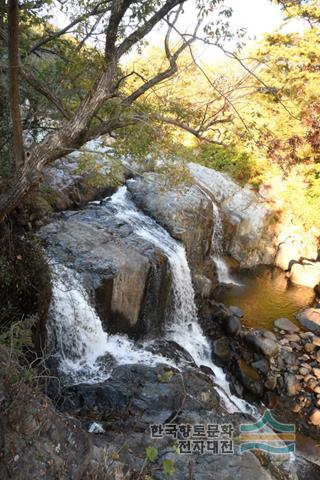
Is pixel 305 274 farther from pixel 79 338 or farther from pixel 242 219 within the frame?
pixel 79 338

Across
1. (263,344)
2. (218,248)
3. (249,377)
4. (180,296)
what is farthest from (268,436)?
(218,248)

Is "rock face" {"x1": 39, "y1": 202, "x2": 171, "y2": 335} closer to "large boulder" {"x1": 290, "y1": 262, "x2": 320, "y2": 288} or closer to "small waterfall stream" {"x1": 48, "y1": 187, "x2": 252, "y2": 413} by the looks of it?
"small waterfall stream" {"x1": 48, "y1": 187, "x2": 252, "y2": 413}

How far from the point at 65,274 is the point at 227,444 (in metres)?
4.39

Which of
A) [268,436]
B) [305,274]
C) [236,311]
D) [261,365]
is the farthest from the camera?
[305,274]

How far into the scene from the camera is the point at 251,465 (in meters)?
4.00

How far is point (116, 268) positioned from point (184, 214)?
446 cm

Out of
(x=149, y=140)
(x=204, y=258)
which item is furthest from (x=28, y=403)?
(x=204, y=258)

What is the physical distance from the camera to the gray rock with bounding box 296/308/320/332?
10633 mm

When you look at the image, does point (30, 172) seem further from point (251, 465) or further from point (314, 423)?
point (314, 423)

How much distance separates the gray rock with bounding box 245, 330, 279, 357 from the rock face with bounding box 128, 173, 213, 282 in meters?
2.85

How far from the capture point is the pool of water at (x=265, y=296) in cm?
1099

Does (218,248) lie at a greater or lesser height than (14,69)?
lesser

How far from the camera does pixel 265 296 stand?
1205 centimetres

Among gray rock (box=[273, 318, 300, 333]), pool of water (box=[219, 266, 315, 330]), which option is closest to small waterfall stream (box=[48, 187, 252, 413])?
pool of water (box=[219, 266, 315, 330])
